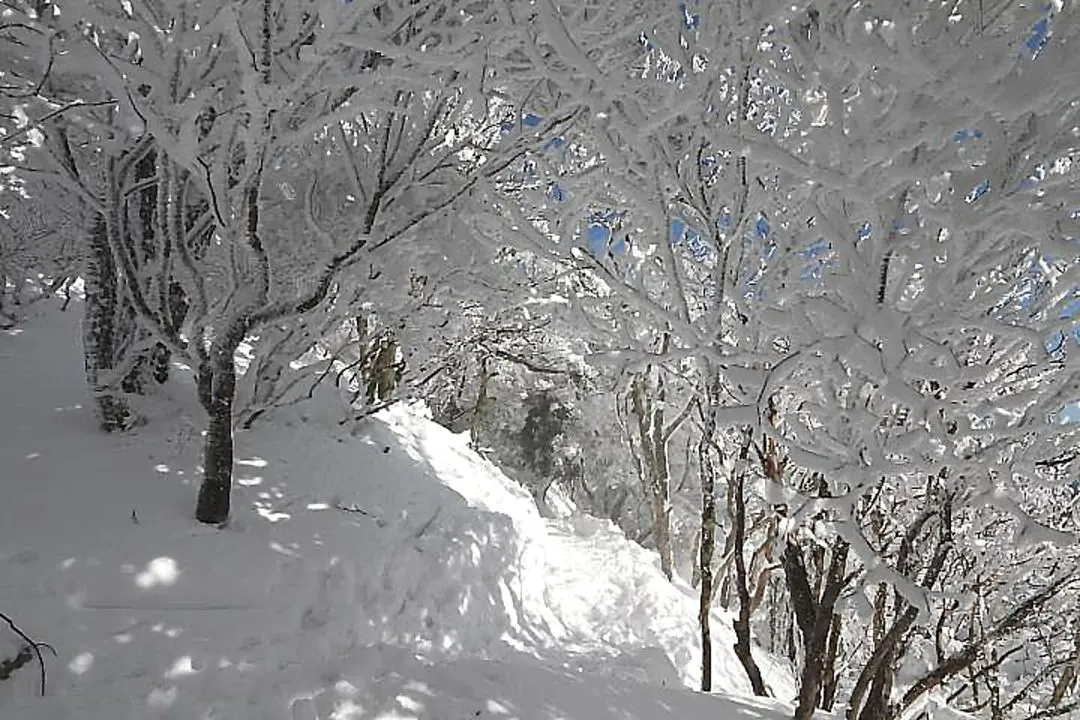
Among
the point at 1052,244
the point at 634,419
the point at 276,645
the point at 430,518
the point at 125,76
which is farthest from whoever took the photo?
the point at 634,419

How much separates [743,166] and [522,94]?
1263mm

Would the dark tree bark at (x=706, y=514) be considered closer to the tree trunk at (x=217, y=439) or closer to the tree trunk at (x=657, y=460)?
the tree trunk at (x=217, y=439)

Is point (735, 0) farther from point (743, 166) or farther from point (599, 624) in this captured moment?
point (599, 624)

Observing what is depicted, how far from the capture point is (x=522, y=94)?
3812 mm

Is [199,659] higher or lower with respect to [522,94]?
lower

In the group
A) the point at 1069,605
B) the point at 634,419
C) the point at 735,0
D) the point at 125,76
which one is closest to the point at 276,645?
the point at 125,76

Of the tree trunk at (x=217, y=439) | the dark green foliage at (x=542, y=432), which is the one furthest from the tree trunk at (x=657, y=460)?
the tree trunk at (x=217, y=439)

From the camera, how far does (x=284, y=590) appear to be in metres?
3.93

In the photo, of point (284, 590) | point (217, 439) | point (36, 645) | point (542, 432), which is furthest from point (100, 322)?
point (542, 432)

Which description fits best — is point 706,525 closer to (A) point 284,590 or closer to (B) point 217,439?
(A) point 284,590

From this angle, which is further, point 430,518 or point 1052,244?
point 430,518

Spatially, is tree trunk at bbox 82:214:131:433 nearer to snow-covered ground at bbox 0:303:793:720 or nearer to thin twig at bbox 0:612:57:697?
snow-covered ground at bbox 0:303:793:720

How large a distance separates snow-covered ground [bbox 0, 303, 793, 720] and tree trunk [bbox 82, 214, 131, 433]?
0.62ft

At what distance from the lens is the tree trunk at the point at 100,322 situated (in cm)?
464
